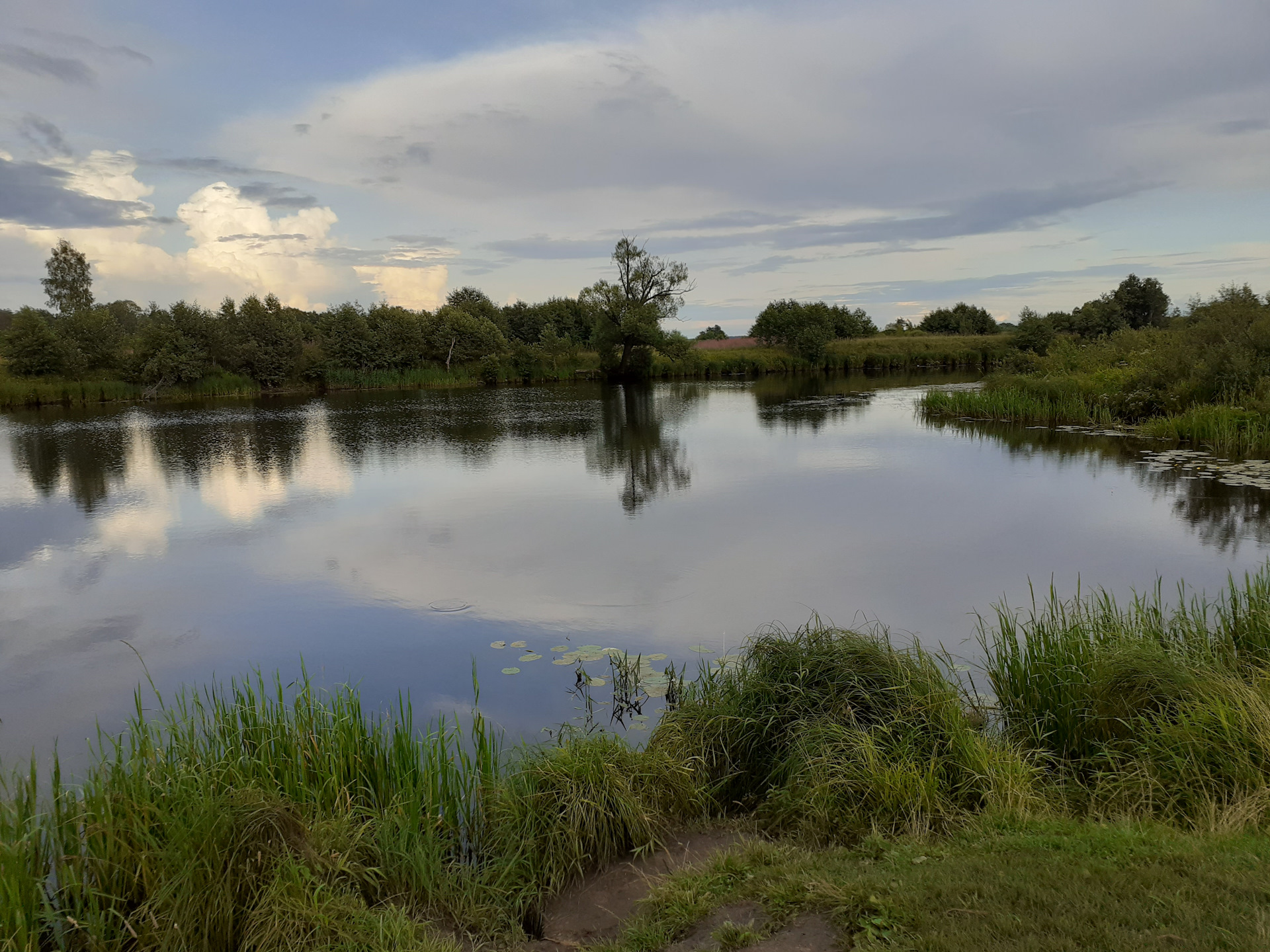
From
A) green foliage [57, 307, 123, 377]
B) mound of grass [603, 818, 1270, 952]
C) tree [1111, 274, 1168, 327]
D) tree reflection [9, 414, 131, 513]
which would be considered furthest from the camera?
tree [1111, 274, 1168, 327]

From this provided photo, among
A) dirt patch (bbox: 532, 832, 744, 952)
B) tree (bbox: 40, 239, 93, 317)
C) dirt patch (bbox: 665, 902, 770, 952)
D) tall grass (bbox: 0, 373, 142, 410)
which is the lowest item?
dirt patch (bbox: 532, 832, 744, 952)

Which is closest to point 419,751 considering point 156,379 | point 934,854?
point 934,854

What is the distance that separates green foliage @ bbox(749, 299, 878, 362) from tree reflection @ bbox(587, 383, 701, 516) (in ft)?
89.8

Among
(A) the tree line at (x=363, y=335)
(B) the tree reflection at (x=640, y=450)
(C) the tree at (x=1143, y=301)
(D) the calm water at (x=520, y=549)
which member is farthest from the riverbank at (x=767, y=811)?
(C) the tree at (x=1143, y=301)

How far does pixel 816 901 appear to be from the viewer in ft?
11.1

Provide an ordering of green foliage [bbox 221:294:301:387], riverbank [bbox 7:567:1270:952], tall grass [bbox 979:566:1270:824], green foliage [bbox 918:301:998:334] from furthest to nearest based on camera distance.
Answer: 1. green foliage [bbox 918:301:998:334]
2. green foliage [bbox 221:294:301:387]
3. tall grass [bbox 979:566:1270:824]
4. riverbank [bbox 7:567:1270:952]

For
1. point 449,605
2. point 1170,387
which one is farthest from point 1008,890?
point 1170,387

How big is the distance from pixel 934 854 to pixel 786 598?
17.6 ft

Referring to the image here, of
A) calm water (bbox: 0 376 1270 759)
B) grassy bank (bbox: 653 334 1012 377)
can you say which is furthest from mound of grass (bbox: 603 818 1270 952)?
grassy bank (bbox: 653 334 1012 377)

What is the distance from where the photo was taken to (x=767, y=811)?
4.68 meters

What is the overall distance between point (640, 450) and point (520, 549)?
1057 centimetres

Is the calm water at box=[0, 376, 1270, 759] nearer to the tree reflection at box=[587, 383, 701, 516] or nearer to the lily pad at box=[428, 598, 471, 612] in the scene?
the lily pad at box=[428, 598, 471, 612]

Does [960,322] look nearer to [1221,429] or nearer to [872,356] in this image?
[872,356]

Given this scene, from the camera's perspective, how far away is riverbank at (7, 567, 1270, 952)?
3297 millimetres
